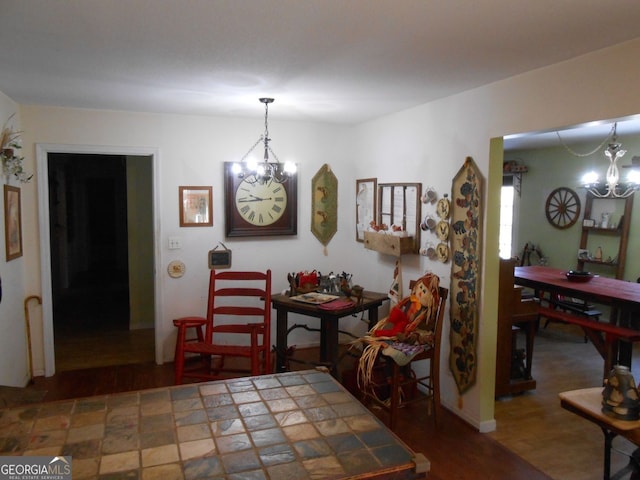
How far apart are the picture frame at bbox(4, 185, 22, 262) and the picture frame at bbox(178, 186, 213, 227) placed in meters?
1.27

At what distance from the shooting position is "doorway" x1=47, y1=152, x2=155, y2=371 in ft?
16.3


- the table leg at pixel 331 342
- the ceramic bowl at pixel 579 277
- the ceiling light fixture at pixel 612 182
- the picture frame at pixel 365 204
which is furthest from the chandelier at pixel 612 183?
the table leg at pixel 331 342

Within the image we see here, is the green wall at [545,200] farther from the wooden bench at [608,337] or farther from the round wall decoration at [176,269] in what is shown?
the round wall decoration at [176,269]

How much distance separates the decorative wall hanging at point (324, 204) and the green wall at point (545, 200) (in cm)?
322

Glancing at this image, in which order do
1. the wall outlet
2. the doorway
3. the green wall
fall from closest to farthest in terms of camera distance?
the wall outlet, the doorway, the green wall

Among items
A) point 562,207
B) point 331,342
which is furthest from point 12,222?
point 562,207

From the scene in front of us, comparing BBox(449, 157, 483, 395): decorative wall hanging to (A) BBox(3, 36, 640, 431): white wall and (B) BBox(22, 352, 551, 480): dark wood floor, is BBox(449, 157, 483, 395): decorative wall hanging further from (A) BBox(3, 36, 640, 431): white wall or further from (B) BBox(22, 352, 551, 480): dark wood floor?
(B) BBox(22, 352, 551, 480): dark wood floor

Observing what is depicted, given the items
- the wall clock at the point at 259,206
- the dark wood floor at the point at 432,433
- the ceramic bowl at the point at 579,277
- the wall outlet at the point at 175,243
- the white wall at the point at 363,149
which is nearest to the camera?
the white wall at the point at 363,149

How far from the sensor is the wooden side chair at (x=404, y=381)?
10.2 ft

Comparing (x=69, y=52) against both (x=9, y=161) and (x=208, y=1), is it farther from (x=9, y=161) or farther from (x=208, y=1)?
(x=9, y=161)

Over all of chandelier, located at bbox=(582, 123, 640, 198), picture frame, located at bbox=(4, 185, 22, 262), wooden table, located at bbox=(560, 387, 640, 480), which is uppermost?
chandelier, located at bbox=(582, 123, 640, 198)

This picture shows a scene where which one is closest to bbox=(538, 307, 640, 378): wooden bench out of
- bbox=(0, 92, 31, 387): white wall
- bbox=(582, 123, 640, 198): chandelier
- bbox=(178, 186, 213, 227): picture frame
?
bbox=(582, 123, 640, 198): chandelier

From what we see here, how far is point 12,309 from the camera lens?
11.6 ft

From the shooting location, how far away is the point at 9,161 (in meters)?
3.32
